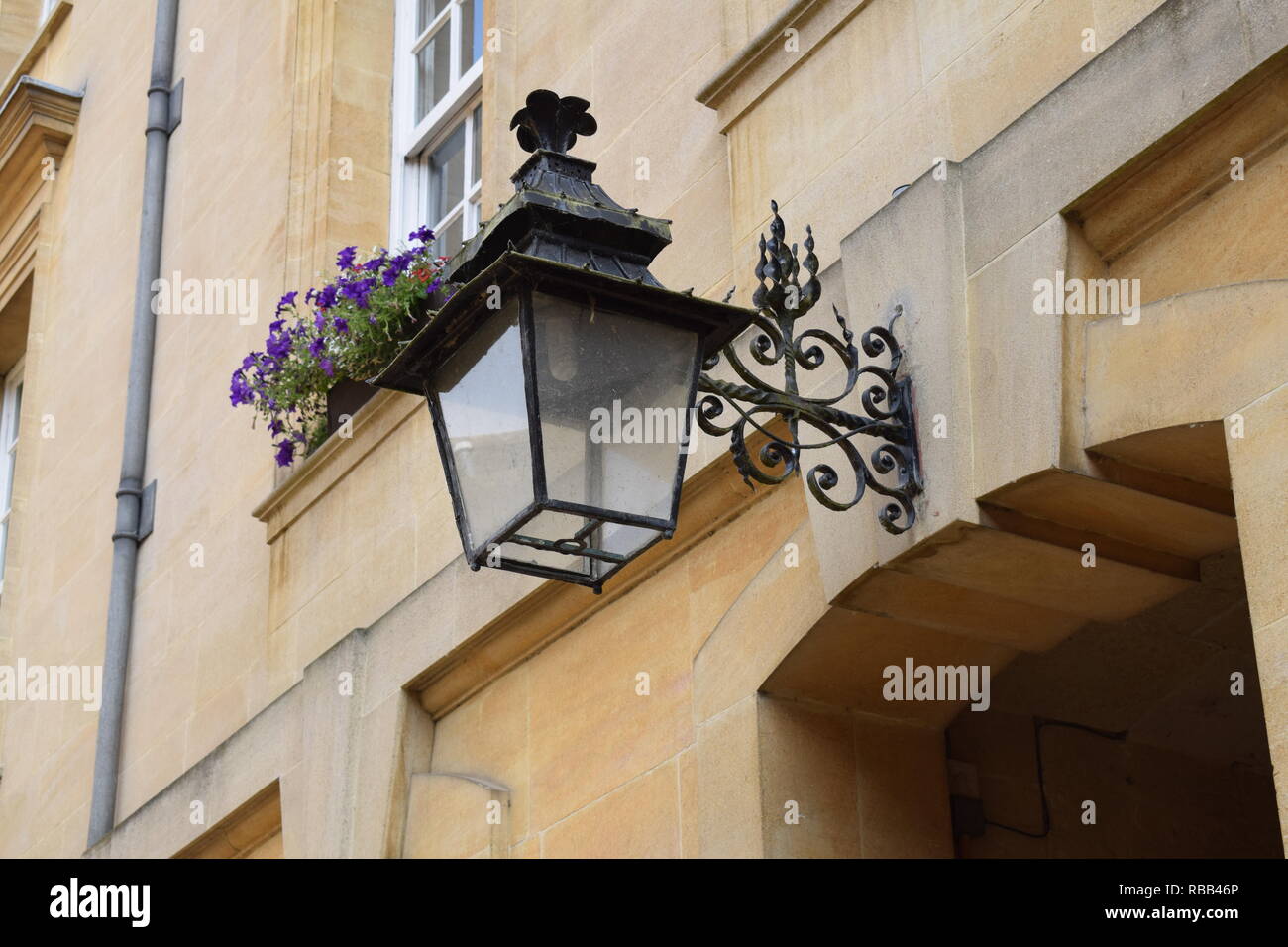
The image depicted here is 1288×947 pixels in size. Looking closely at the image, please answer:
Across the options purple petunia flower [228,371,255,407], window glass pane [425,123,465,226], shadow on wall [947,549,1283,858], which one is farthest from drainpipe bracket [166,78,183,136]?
shadow on wall [947,549,1283,858]

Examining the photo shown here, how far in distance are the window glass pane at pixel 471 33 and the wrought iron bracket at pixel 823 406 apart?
13.8 feet

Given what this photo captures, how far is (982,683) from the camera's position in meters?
5.53

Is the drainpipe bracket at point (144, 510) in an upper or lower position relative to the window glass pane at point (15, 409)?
lower

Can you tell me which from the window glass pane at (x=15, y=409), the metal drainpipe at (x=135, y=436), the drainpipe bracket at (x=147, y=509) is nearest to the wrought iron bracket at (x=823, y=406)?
the metal drainpipe at (x=135, y=436)

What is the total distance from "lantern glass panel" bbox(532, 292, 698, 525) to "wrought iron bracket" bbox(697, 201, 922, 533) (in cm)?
23

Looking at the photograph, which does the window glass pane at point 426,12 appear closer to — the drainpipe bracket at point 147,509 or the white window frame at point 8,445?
the drainpipe bracket at point 147,509

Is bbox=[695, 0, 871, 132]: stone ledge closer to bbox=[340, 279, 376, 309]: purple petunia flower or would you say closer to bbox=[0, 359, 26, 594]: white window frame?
bbox=[340, 279, 376, 309]: purple petunia flower

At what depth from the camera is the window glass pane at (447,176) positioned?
29.2 feet

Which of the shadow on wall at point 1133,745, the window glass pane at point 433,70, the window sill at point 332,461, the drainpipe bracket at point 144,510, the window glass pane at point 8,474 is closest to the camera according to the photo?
the shadow on wall at point 1133,745

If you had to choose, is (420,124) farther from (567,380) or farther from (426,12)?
(567,380)

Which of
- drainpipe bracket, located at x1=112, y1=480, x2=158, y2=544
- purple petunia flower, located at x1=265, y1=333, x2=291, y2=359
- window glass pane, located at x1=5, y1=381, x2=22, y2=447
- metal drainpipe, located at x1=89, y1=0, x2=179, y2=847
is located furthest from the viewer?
window glass pane, located at x1=5, y1=381, x2=22, y2=447

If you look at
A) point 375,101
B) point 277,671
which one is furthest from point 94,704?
point 375,101

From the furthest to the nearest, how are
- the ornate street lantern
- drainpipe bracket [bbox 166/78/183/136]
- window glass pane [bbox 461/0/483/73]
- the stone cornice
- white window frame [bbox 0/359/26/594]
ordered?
the stone cornice < white window frame [bbox 0/359/26/594] < drainpipe bracket [bbox 166/78/183/136] < window glass pane [bbox 461/0/483/73] < the ornate street lantern

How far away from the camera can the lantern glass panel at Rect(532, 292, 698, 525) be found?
434 cm
